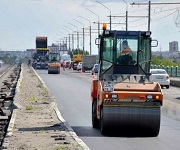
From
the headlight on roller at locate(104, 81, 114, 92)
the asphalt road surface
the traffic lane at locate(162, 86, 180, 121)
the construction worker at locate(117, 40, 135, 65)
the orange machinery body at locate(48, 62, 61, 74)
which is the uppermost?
the construction worker at locate(117, 40, 135, 65)

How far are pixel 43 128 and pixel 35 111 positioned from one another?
18.7ft

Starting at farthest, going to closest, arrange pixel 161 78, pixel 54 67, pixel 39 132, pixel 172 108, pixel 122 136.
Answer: pixel 54 67
pixel 161 78
pixel 172 108
pixel 122 136
pixel 39 132

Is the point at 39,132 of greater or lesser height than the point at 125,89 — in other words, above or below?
below

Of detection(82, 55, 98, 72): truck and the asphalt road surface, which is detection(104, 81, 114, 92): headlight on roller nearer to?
the asphalt road surface

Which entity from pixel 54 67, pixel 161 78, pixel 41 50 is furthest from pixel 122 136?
pixel 41 50

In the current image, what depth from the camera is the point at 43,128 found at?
1780 cm

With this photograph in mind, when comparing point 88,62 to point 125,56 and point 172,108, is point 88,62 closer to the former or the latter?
point 172,108

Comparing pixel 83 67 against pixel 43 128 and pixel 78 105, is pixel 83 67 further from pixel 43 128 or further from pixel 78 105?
pixel 43 128

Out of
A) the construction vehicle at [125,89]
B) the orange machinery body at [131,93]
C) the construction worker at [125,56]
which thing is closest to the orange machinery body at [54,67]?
the construction vehicle at [125,89]

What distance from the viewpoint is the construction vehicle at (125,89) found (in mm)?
16688

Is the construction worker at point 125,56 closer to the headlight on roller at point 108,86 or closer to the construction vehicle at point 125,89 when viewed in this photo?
Answer: the construction vehicle at point 125,89

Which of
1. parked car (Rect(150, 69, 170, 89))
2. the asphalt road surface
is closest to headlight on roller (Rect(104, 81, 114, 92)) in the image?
the asphalt road surface

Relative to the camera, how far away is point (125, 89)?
17.1m

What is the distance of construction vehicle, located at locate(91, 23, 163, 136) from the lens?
16.7 metres
